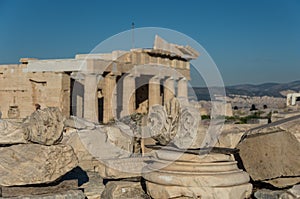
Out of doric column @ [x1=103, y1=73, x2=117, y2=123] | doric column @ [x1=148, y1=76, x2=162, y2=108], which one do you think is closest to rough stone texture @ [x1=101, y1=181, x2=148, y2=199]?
doric column @ [x1=103, y1=73, x2=117, y2=123]

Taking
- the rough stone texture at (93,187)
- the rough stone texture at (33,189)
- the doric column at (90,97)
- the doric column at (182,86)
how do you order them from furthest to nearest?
the doric column at (182,86) → the doric column at (90,97) → the rough stone texture at (93,187) → the rough stone texture at (33,189)

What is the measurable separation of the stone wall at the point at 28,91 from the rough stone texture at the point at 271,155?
18.4 m

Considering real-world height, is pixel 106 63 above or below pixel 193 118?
above

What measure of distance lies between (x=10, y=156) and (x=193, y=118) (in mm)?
2182

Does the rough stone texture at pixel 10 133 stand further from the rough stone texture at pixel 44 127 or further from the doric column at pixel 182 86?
the doric column at pixel 182 86

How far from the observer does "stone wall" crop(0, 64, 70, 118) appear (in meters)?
23.4

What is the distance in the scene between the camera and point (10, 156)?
5066 mm

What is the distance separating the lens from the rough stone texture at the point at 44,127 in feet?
16.9

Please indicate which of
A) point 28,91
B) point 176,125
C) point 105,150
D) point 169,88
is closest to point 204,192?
point 176,125

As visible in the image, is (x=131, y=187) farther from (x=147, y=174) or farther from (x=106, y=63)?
(x=106, y=63)

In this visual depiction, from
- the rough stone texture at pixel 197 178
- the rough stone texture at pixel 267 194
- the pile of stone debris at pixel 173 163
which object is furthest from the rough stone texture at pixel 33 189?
the rough stone texture at pixel 267 194

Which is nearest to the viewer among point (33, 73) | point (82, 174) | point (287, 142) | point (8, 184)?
point (8, 184)

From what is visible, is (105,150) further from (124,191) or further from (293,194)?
(293,194)

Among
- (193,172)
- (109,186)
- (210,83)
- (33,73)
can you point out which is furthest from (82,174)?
(33,73)
